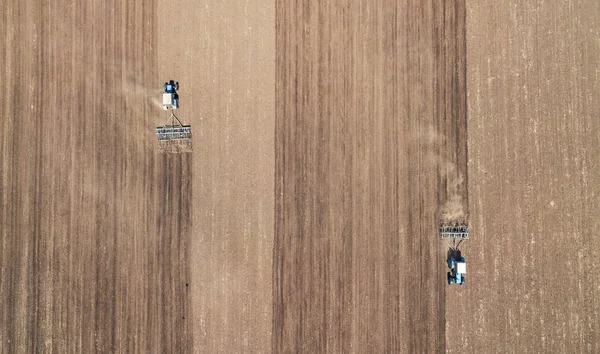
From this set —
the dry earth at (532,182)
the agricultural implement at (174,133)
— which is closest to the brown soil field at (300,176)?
the dry earth at (532,182)

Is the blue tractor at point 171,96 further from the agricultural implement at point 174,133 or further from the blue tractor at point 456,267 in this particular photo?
the blue tractor at point 456,267

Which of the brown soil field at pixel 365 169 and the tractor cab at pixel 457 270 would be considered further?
the brown soil field at pixel 365 169

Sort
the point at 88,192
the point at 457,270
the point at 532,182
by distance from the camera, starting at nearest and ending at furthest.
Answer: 1. the point at 457,270
2. the point at 532,182
3. the point at 88,192

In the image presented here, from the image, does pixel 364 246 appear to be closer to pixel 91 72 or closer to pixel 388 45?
pixel 388 45

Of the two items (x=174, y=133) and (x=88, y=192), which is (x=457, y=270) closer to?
(x=174, y=133)

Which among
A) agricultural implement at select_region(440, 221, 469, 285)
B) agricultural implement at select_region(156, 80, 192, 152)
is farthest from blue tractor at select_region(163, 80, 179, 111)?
agricultural implement at select_region(440, 221, 469, 285)

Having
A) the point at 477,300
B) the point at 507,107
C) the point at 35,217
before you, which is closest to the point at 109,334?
the point at 35,217

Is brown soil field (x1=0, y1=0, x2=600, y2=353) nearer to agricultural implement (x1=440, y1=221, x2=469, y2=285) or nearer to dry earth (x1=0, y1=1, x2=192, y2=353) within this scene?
dry earth (x1=0, y1=1, x2=192, y2=353)

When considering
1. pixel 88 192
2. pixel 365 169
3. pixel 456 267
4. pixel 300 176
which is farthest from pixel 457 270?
pixel 88 192

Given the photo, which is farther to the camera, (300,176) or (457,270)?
(300,176)
